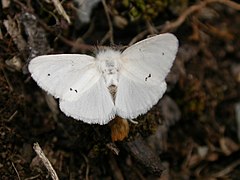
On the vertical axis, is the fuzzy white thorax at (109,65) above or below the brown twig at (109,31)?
above

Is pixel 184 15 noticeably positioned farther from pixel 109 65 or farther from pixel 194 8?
pixel 109 65

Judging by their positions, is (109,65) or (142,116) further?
(142,116)

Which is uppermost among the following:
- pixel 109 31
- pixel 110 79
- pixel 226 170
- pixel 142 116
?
pixel 110 79

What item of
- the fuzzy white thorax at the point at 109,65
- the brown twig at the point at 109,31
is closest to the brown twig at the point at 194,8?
the brown twig at the point at 109,31

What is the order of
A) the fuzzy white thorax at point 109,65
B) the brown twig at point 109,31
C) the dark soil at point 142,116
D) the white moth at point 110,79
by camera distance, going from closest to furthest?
the white moth at point 110,79
the fuzzy white thorax at point 109,65
the dark soil at point 142,116
the brown twig at point 109,31

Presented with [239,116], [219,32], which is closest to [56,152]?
[239,116]

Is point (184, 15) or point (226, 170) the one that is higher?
point (184, 15)

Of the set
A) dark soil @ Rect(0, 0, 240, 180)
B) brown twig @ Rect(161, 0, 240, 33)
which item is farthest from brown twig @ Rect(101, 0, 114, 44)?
brown twig @ Rect(161, 0, 240, 33)

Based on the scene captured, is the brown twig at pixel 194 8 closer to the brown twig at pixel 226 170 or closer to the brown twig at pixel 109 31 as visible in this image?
the brown twig at pixel 109 31

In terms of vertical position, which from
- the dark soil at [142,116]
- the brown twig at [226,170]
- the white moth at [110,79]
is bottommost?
the brown twig at [226,170]

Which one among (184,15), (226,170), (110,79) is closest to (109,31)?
(184,15)
